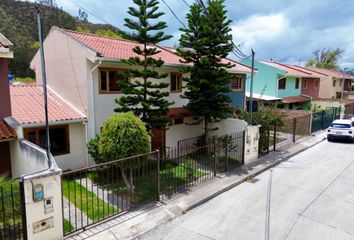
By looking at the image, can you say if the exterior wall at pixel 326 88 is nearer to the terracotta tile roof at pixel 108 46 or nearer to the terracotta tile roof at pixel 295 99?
the terracotta tile roof at pixel 295 99

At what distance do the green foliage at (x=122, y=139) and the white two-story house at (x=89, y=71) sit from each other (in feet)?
11.9

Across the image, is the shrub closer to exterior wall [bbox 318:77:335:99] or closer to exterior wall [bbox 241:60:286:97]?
exterior wall [bbox 241:60:286:97]

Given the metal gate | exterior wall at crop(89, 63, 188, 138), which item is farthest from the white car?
exterior wall at crop(89, 63, 188, 138)

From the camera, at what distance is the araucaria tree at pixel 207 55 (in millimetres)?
13125

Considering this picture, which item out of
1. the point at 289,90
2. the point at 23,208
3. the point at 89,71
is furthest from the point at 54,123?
the point at 289,90

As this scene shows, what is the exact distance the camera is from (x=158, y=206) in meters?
8.27

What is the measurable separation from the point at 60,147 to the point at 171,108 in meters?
6.30

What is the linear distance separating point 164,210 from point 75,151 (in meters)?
6.21

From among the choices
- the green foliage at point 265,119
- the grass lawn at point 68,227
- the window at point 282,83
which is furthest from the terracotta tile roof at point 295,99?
the grass lawn at point 68,227

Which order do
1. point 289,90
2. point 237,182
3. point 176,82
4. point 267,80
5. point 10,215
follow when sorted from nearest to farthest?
point 10,215 < point 237,182 < point 176,82 < point 267,80 < point 289,90

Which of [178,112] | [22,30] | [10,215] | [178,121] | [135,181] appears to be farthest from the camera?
[22,30]

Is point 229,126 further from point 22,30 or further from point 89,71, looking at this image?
point 22,30

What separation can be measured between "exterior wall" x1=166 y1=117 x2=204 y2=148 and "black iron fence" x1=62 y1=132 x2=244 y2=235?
12.1 feet

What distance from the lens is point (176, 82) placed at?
605 inches
